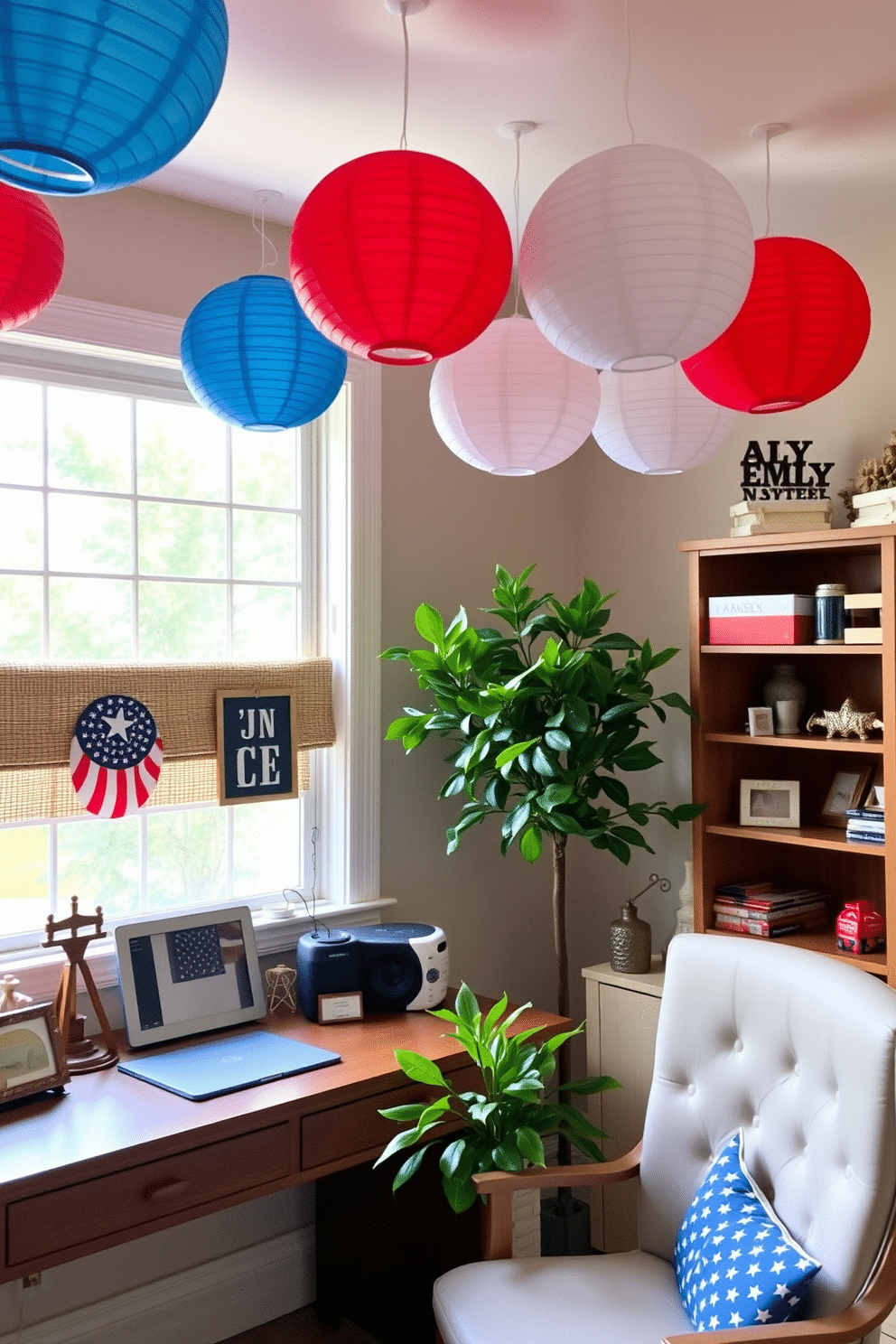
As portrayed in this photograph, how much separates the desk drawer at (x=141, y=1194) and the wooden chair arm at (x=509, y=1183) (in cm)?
40

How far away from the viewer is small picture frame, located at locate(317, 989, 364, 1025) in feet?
8.98

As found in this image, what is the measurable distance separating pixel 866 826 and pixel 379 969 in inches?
47.8

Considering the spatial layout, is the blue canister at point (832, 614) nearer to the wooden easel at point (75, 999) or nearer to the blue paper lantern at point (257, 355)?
the blue paper lantern at point (257, 355)

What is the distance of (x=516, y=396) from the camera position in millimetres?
1807

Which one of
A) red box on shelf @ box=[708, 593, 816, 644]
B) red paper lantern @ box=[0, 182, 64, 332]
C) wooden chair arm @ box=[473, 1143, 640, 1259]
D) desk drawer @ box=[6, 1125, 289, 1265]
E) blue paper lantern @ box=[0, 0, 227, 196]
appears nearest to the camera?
blue paper lantern @ box=[0, 0, 227, 196]

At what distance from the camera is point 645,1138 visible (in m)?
2.32

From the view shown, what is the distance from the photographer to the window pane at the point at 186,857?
2898mm

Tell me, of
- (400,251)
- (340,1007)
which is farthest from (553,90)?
A: (340,1007)

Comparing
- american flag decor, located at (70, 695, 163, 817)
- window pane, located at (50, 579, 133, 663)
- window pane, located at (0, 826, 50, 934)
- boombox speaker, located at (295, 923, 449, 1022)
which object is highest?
window pane, located at (50, 579, 133, 663)

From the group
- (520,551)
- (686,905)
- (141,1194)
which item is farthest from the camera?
(520,551)

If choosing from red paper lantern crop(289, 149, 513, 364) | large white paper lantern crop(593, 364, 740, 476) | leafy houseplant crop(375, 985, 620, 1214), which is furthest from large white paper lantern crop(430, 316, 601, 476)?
leafy houseplant crop(375, 985, 620, 1214)

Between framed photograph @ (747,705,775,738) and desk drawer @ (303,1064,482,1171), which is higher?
framed photograph @ (747,705,775,738)

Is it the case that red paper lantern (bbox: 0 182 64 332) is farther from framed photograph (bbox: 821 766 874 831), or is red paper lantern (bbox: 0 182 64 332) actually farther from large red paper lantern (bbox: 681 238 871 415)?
framed photograph (bbox: 821 766 874 831)

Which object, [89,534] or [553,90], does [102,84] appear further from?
[89,534]
